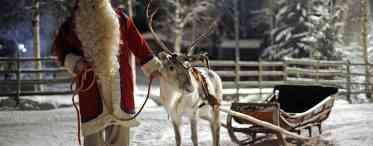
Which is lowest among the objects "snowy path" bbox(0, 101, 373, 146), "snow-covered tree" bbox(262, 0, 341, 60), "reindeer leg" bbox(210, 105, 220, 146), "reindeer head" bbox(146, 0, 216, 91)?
"snowy path" bbox(0, 101, 373, 146)

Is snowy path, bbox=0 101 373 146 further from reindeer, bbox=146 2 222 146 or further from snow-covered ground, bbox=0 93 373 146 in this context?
reindeer, bbox=146 2 222 146

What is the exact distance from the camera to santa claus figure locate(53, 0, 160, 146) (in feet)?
13.7

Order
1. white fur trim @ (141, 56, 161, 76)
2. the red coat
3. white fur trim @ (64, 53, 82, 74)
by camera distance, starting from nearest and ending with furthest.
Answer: white fur trim @ (64, 53, 82, 74) → the red coat → white fur trim @ (141, 56, 161, 76)

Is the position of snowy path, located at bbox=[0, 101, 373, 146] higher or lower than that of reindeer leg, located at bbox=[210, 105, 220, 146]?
lower

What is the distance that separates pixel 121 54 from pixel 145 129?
4942 millimetres

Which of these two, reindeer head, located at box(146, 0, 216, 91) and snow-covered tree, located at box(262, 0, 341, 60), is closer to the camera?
reindeer head, located at box(146, 0, 216, 91)

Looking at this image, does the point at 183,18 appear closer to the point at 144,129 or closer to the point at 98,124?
the point at 144,129

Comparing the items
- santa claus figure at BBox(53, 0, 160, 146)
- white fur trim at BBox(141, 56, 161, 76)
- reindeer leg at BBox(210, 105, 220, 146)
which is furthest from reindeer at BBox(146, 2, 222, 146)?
santa claus figure at BBox(53, 0, 160, 146)

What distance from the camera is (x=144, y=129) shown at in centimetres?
922

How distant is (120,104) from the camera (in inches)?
171

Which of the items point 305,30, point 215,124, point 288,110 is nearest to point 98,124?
A: point 215,124

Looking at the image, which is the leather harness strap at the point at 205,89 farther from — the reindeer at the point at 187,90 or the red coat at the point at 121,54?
the red coat at the point at 121,54

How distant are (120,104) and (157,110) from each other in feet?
26.1

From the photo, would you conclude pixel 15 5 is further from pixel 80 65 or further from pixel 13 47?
pixel 80 65
